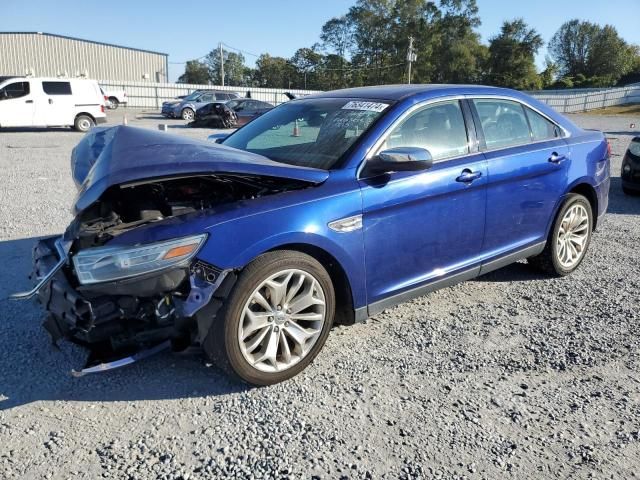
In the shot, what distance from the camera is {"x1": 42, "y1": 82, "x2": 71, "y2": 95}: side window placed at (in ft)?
56.5

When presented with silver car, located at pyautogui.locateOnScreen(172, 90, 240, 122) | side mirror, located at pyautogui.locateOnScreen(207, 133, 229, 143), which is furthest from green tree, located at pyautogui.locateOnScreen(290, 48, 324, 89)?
side mirror, located at pyautogui.locateOnScreen(207, 133, 229, 143)

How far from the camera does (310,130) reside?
379cm

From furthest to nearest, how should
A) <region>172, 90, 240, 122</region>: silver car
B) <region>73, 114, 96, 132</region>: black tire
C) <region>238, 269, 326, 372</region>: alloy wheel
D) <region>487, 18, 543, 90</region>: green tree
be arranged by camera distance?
<region>487, 18, 543, 90</region>: green tree < <region>172, 90, 240, 122</region>: silver car < <region>73, 114, 96, 132</region>: black tire < <region>238, 269, 326, 372</region>: alloy wheel

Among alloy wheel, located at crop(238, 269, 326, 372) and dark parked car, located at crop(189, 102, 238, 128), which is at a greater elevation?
dark parked car, located at crop(189, 102, 238, 128)

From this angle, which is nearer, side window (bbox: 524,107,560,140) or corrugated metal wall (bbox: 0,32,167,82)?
side window (bbox: 524,107,560,140)

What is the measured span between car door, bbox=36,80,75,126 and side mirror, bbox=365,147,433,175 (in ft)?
56.7

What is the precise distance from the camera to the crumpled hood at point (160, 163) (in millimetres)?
2662

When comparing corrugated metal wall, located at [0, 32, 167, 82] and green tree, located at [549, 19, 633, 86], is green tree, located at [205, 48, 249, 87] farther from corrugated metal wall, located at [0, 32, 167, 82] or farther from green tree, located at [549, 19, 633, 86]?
green tree, located at [549, 19, 633, 86]

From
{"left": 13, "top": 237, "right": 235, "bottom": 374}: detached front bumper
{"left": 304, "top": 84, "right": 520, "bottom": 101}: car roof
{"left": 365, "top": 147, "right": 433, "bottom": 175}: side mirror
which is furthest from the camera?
{"left": 304, "top": 84, "right": 520, "bottom": 101}: car roof

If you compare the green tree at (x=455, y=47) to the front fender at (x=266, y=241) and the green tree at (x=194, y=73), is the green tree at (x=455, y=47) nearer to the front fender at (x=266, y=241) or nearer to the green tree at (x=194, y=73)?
the green tree at (x=194, y=73)

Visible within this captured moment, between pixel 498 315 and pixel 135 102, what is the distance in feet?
134

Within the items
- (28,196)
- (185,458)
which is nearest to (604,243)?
(185,458)

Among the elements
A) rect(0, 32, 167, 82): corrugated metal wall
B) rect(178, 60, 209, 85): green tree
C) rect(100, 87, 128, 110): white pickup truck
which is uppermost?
rect(178, 60, 209, 85): green tree

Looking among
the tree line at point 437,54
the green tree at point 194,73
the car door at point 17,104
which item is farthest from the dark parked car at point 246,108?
the green tree at point 194,73
